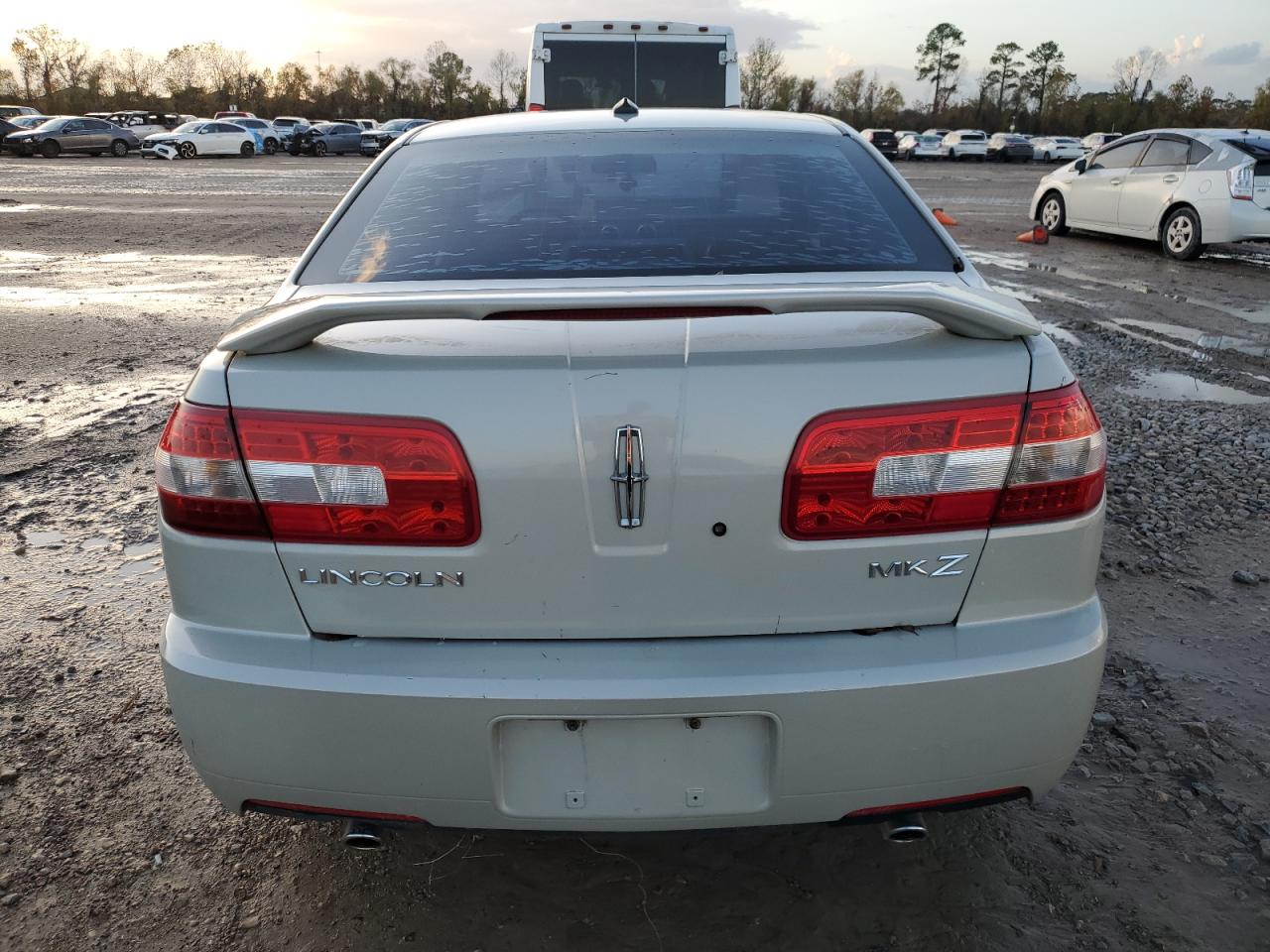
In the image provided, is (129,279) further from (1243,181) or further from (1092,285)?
(1243,181)

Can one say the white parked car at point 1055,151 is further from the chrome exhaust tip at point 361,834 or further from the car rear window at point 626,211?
the chrome exhaust tip at point 361,834

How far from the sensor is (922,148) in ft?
155

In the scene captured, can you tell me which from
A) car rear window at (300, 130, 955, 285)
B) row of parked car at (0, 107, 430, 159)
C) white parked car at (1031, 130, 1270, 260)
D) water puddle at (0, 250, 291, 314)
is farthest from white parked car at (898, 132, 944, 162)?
car rear window at (300, 130, 955, 285)

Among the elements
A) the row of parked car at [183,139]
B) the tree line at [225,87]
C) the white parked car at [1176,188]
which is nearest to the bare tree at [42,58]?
the tree line at [225,87]

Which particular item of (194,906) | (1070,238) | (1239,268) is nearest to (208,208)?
(1070,238)

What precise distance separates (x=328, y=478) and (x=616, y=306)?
22.6 inches

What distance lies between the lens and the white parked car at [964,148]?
48.1 meters

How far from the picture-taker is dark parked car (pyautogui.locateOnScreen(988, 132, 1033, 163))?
155ft

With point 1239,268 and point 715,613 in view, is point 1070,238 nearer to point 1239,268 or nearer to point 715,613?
point 1239,268

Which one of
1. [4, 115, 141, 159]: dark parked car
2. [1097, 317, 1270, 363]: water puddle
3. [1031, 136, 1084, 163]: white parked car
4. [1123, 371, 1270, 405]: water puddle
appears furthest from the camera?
[1031, 136, 1084, 163]: white parked car

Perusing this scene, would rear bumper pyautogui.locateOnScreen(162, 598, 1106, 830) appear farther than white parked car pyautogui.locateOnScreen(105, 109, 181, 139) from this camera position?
No

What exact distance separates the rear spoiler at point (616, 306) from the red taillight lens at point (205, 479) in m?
0.14

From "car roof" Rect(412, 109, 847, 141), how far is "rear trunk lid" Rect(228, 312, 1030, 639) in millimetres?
1360

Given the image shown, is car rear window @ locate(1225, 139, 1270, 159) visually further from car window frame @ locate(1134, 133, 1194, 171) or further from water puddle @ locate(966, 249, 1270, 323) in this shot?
water puddle @ locate(966, 249, 1270, 323)
